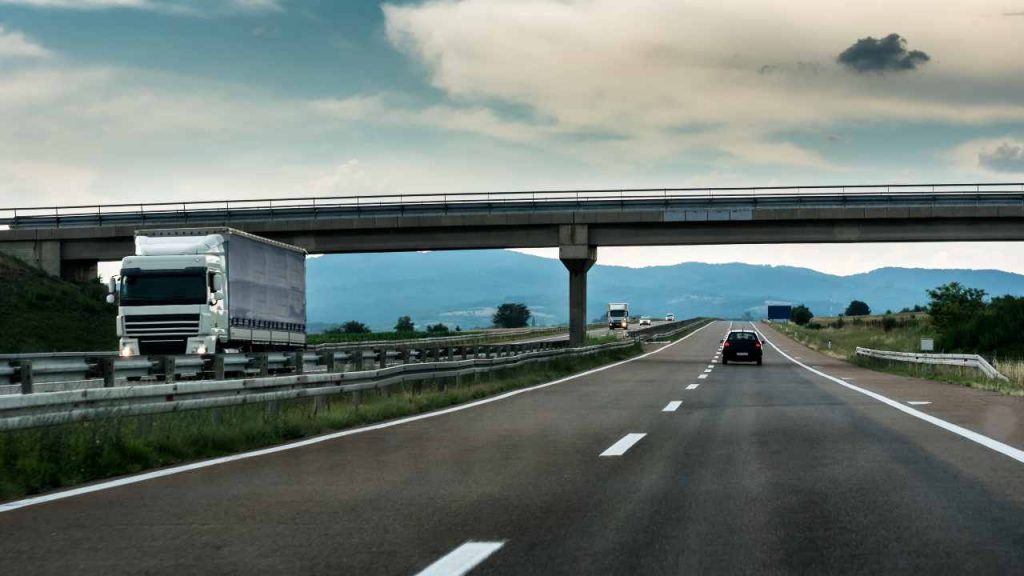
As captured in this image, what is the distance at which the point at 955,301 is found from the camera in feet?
187

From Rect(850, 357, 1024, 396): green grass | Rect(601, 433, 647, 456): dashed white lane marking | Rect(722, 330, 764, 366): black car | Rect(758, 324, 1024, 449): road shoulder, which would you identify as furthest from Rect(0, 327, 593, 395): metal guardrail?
Rect(722, 330, 764, 366): black car

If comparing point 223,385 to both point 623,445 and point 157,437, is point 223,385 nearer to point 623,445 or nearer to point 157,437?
point 157,437

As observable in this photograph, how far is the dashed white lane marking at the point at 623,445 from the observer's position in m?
10.3

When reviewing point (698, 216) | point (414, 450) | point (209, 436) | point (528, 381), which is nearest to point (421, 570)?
point (414, 450)

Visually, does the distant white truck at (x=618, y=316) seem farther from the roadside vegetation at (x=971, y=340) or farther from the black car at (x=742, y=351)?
the black car at (x=742, y=351)

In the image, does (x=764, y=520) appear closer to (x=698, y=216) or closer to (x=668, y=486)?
(x=668, y=486)

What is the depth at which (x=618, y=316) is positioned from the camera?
10088 cm

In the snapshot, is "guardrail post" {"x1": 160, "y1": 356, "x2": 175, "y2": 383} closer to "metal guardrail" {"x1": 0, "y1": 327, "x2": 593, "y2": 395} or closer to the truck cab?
"metal guardrail" {"x1": 0, "y1": 327, "x2": 593, "y2": 395}

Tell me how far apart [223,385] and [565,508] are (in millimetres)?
6391

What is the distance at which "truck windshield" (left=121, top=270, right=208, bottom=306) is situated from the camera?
84.7ft

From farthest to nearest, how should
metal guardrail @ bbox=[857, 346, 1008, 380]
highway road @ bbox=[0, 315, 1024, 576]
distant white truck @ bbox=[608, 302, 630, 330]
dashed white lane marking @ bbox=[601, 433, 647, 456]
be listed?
distant white truck @ bbox=[608, 302, 630, 330] → metal guardrail @ bbox=[857, 346, 1008, 380] → dashed white lane marking @ bbox=[601, 433, 647, 456] → highway road @ bbox=[0, 315, 1024, 576]

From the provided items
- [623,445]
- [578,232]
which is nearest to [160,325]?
[623,445]

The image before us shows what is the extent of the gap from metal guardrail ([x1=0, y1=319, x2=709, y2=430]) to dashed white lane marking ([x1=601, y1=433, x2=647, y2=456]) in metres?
4.51

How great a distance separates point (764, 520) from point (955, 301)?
182 ft
